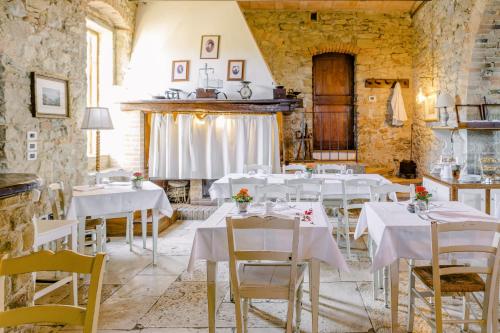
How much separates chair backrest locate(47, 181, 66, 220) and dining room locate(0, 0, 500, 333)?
0.03 meters

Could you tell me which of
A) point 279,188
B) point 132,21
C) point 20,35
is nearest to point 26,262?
point 279,188

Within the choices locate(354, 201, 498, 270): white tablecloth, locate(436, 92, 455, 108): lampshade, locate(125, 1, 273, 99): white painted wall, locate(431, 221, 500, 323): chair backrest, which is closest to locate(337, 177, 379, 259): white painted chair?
locate(354, 201, 498, 270): white tablecloth

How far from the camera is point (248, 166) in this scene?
6289 mm

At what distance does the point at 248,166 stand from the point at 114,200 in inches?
98.1

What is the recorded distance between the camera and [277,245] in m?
2.72

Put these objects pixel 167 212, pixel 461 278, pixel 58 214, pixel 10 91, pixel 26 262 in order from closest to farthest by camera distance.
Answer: pixel 26 262, pixel 461 278, pixel 10 91, pixel 58 214, pixel 167 212

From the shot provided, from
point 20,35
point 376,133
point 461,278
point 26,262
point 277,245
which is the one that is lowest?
point 461,278

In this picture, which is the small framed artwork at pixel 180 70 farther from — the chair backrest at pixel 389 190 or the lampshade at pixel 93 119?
the chair backrest at pixel 389 190

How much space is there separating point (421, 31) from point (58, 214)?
7.56 metres

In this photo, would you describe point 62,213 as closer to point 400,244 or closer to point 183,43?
point 400,244

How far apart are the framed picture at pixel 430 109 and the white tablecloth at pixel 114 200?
5.22 meters

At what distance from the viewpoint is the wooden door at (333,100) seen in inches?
361

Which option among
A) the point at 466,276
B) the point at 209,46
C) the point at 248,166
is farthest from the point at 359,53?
the point at 466,276

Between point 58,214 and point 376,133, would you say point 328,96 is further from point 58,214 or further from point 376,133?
point 58,214
